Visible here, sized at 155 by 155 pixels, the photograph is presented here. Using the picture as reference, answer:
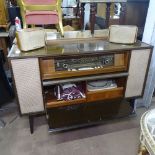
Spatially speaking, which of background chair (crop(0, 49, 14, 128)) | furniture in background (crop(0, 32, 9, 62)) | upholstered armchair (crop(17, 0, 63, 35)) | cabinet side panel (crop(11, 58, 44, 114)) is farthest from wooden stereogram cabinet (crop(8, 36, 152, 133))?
furniture in background (crop(0, 32, 9, 62))

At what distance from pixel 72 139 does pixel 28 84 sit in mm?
614

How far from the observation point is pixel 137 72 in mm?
1495

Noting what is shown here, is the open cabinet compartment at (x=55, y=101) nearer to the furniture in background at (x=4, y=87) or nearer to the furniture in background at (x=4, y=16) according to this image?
the furniture in background at (x=4, y=87)

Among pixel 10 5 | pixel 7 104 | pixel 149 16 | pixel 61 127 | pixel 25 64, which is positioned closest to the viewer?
pixel 25 64

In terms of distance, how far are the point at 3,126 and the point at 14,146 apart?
0.94 feet

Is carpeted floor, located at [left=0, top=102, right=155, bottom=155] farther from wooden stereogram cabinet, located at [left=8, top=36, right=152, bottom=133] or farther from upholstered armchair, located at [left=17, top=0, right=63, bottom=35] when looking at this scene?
upholstered armchair, located at [left=17, top=0, right=63, bottom=35]

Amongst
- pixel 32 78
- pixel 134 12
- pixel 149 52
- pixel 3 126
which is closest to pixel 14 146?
pixel 3 126

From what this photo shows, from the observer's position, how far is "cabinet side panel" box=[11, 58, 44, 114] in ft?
3.92

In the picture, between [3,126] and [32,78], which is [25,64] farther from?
[3,126]

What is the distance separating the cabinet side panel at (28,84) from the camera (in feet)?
3.92

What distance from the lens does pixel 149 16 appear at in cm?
156

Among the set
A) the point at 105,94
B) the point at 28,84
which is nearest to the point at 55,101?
the point at 28,84

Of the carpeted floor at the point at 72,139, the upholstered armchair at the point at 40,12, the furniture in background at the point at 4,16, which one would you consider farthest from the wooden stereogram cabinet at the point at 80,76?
the furniture in background at the point at 4,16

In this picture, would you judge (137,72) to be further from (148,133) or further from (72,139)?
(72,139)
